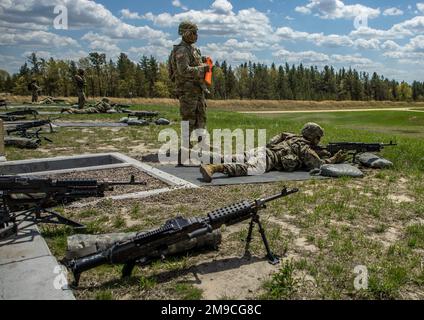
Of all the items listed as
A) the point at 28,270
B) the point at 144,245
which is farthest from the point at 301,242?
the point at 28,270

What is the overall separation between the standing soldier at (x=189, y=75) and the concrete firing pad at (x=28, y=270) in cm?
604

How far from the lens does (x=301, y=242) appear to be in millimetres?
4996

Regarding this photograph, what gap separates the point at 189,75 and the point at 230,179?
3.19 metres

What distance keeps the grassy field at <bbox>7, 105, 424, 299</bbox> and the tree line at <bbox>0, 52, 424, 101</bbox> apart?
5289cm

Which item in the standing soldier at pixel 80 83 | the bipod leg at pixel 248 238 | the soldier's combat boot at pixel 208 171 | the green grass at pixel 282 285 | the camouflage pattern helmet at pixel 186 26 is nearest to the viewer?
the green grass at pixel 282 285

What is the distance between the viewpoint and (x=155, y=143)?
13.7m

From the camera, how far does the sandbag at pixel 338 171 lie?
860 cm

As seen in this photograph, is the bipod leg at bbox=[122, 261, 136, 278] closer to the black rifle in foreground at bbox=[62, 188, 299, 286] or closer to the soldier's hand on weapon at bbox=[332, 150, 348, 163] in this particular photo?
the black rifle in foreground at bbox=[62, 188, 299, 286]

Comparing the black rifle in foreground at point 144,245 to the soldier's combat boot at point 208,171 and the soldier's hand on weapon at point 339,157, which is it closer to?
the soldier's combat boot at point 208,171

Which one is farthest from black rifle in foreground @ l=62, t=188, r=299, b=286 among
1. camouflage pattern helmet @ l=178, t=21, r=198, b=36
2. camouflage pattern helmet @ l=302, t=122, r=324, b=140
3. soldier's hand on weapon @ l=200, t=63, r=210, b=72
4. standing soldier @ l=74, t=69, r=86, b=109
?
standing soldier @ l=74, t=69, r=86, b=109

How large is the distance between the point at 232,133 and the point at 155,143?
3118 millimetres

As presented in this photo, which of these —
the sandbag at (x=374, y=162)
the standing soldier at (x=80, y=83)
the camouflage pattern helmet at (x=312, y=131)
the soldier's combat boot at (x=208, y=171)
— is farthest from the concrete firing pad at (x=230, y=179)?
the standing soldier at (x=80, y=83)

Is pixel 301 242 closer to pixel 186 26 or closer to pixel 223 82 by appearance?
pixel 186 26
